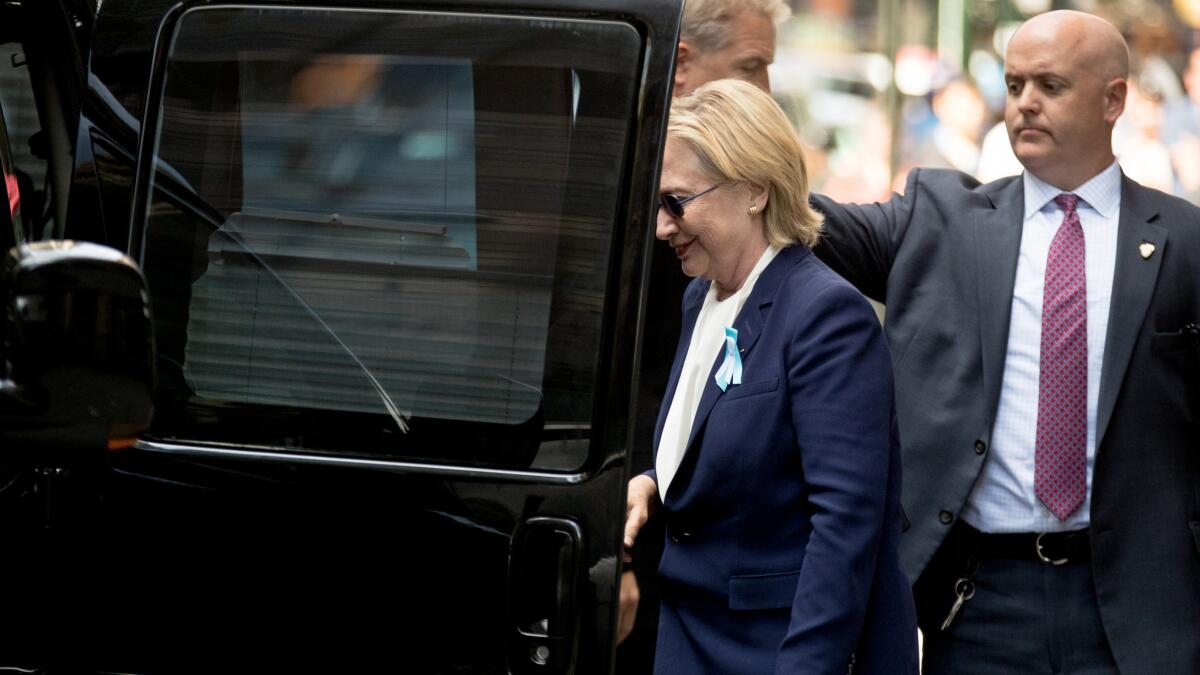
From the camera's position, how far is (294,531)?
2418mm

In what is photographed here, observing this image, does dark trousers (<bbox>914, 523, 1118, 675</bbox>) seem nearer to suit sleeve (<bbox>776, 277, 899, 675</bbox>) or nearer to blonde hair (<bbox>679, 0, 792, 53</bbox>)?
suit sleeve (<bbox>776, 277, 899, 675</bbox>)

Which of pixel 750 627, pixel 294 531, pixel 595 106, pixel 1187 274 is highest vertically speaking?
pixel 595 106

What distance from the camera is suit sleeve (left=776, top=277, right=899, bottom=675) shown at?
2.52 m

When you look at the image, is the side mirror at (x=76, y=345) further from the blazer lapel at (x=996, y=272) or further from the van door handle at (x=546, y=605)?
the blazer lapel at (x=996, y=272)

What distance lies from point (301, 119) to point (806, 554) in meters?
1.06

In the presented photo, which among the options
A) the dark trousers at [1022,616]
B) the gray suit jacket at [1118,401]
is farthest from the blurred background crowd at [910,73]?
the dark trousers at [1022,616]

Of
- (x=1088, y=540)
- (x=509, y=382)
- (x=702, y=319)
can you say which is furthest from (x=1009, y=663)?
(x=509, y=382)

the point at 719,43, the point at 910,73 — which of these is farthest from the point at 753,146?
the point at 910,73

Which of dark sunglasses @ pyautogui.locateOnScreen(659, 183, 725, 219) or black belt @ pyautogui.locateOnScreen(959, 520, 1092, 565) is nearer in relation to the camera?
dark sunglasses @ pyautogui.locateOnScreen(659, 183, 725, 219)

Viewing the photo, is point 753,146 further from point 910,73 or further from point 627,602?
point 910,73

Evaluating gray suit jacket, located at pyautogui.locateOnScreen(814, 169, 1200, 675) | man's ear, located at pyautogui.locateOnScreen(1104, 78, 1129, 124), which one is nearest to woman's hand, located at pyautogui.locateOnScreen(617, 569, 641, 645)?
gray suit jacket, located at pyautogui.locateOnScreen(814, 169, 1200, 675)

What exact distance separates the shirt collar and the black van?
1304mm

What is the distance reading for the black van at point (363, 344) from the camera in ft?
7.84

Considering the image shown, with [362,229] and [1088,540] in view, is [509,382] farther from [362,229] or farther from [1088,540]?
[1088,540]
